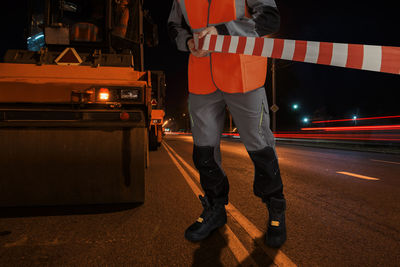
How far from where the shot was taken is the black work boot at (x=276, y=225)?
220cm

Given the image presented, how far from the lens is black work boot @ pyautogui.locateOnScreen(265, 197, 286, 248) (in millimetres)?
2199

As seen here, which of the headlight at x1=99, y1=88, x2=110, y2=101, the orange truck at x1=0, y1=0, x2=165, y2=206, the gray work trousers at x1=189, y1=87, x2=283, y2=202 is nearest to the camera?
the gray work trousers at x1=189, y1=87, x2=283, y2=202

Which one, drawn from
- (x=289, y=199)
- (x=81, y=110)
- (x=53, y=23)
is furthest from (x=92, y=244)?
(x=53, y=23)

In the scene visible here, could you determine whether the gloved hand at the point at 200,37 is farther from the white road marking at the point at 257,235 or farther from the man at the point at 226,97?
the white road marking at the point at 257,235

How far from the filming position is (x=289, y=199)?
149 inches

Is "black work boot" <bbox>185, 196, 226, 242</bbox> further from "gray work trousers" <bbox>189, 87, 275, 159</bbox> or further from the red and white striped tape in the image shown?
the red and white striped tape

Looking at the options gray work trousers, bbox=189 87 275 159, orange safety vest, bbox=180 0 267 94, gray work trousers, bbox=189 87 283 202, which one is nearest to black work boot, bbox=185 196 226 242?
gray work trousers, bbox=189 87 283 202

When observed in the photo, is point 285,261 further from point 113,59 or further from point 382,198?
point 113,59

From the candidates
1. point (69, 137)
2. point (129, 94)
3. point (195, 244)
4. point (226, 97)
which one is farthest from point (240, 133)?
point (69, 137)

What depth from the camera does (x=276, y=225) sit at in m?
2.26

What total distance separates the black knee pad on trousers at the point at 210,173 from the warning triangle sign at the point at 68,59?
7.15 feet

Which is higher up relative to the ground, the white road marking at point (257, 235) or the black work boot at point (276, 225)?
the black work boot at point (276, 225)

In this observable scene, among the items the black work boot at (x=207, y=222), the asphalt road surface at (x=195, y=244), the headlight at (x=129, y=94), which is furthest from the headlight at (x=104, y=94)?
the black work boot at (x=207, y=222)

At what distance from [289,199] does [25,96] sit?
3440 millimetres
